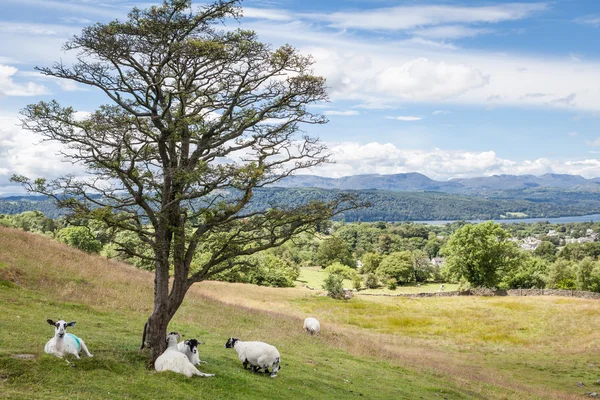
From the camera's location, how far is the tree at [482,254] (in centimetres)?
8469

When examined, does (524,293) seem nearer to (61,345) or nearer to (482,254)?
(482,254)

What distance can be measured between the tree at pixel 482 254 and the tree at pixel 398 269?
30.1m

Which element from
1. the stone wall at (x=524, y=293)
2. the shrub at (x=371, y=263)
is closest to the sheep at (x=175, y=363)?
the stone wall at (x=524, y=293)

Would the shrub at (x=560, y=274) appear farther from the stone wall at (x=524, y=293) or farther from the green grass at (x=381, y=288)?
the stone wall at (x=524, y=293)

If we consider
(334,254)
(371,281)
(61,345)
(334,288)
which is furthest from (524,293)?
(61,345)

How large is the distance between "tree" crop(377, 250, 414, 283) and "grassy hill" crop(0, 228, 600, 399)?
56930 mm

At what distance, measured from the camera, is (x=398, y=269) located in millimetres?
116625

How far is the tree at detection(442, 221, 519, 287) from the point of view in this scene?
278 ft

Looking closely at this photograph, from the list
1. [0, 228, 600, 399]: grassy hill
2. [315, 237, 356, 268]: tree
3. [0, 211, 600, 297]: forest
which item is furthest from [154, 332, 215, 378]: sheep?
[315, 237, 356, 268]: tree

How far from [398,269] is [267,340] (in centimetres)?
9072

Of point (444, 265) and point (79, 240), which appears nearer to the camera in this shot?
point (79, 240)

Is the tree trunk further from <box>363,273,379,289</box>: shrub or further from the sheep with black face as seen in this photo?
<box>363,273,379,289</box>: shrub

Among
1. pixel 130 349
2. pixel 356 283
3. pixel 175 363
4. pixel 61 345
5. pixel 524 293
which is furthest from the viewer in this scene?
pixel 356 283

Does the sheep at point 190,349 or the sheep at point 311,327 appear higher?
the sheep at point 190,349
